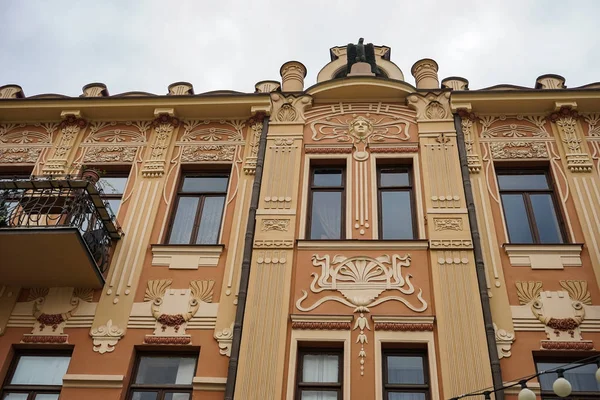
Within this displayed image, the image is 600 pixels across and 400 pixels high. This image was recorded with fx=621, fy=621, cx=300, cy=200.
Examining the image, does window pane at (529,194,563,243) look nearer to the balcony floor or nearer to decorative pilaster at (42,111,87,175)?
the balcony floor

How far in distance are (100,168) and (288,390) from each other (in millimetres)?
5793

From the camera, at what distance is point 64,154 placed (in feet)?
37.8

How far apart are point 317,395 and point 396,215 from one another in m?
3.41

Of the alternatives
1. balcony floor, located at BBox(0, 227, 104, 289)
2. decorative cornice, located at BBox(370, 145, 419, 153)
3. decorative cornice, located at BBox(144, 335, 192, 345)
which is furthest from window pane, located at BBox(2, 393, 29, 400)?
decorative cornice, located at BBox(370, 145, 419, 153)

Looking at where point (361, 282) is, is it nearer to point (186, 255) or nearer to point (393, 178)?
point (393, 178)

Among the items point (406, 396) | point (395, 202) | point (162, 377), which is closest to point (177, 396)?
point (162, 377)

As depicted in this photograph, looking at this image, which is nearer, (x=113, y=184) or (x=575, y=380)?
(x=575, y=380)

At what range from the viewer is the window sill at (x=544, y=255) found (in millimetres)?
9148

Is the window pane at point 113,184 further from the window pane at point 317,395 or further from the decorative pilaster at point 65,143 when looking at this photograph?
the window pane at point 317,395

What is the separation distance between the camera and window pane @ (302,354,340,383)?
326 inches

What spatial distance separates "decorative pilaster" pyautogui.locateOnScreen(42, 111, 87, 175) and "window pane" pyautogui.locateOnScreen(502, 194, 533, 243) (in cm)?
767

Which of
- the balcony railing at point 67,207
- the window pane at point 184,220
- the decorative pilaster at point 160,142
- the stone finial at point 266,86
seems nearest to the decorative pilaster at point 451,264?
the stone finial at point 266,86

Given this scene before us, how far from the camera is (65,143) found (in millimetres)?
11742

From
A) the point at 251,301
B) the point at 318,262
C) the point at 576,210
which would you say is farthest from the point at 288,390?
the point at 576,210
